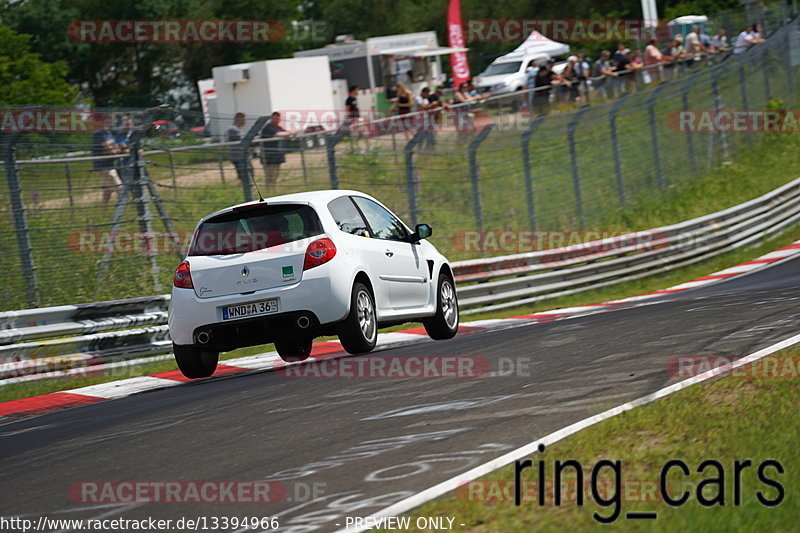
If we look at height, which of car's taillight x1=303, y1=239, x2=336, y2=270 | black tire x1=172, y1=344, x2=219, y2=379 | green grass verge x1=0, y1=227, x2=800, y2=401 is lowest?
green grass verge x1=0, y1=227, x2=800, y2=401

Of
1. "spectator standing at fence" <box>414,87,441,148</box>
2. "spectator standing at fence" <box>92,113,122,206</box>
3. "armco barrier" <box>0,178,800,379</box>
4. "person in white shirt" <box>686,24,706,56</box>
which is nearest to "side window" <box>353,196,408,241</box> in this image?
"armco barrier" <box>0,178,800,379</box>

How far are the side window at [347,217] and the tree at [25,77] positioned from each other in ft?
148

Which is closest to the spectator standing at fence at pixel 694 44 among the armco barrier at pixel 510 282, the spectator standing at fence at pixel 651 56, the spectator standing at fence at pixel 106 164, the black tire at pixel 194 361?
the spectator standing at fence at pixel 651 56

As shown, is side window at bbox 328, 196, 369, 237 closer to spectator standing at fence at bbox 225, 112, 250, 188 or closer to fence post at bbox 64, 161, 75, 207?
fence post at bbox 64, 161, 75, 207

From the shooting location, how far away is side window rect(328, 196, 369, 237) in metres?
10.5

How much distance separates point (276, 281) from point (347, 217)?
1125mm

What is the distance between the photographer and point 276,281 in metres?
9.92

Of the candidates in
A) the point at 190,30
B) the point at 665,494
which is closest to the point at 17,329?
the point at 665,494

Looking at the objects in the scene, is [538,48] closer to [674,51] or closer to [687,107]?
[674,51]

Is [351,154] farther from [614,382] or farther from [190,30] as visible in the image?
[190,30]

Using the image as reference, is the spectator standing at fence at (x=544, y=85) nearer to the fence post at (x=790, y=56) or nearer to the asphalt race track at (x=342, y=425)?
the fence post at (x=790, y=56)

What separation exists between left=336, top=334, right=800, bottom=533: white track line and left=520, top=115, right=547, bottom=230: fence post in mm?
12508

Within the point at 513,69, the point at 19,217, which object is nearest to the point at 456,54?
the point at 513,69

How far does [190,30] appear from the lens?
6638 centimetres
